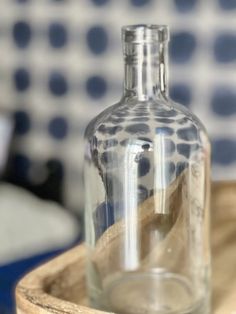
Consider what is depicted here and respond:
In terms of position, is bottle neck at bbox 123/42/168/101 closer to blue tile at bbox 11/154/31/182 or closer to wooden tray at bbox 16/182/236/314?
wooden tray at bbox 16/182/236/314

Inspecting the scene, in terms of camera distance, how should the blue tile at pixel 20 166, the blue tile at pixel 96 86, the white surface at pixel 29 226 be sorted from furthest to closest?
the blue tile at pixel 20 166 < the blue tile at pixel 96 86 < the white surface at pixel 29 226

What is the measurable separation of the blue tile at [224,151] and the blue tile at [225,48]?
0.38 feet

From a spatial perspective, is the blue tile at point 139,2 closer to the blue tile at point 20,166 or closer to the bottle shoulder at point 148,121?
the blue tile at point 20,166

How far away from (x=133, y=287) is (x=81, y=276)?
43 millimetres

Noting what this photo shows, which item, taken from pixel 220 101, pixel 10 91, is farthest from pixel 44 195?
pixel 220 101

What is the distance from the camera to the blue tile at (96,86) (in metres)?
1.21

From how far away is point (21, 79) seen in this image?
1287 mm

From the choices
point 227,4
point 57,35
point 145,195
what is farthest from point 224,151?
point 145,195

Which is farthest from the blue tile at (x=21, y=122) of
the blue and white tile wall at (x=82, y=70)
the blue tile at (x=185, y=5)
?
the blue tile at (x=185, y=5)

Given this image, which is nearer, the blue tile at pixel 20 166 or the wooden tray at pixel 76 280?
the wooden tray at pixel 76 280

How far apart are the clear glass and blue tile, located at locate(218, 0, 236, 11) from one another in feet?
1.82

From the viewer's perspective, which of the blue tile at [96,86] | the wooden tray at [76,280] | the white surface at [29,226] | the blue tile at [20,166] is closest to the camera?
the wooden tray at [76,280]

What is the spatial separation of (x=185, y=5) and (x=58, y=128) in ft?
0.97

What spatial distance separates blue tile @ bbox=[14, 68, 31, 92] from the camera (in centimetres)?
128
